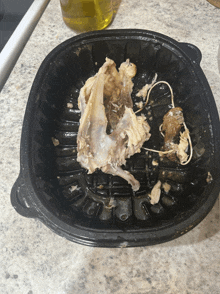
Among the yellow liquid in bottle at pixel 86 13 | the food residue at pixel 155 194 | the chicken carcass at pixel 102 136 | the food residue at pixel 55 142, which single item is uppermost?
the yellow liquid in bottle at pixel 86 13

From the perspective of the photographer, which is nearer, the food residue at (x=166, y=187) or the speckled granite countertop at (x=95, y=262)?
the speckled granite countertop at (x=95, y=262)

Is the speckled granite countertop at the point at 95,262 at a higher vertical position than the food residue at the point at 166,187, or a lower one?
lower

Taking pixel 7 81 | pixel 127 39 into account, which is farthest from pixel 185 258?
pixel 7 81

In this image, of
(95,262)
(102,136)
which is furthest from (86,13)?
(95,262)

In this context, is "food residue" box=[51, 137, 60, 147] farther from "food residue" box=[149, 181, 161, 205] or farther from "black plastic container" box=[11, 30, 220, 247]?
"food residue" box=[149, 181, 161, 205]

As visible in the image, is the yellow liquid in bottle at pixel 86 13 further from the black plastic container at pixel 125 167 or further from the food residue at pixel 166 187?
the food residue at pixel 166 187

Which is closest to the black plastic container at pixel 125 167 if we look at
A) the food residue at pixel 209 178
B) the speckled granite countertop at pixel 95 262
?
the food residue at pixel 209 178
